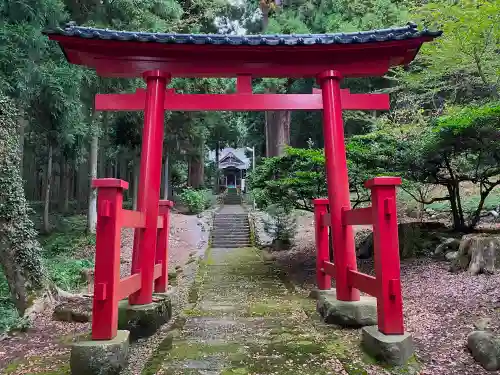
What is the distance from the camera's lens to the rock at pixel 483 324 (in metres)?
4.04

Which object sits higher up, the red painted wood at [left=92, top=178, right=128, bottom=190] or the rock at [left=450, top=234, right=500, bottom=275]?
the red painted wood at [left=92, top=178, right=128, bottom=190]

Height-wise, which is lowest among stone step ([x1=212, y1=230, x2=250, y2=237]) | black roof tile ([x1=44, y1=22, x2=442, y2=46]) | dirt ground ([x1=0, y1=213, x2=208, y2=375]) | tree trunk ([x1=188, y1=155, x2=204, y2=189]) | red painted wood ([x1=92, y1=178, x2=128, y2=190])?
dirt ground ([x1=0, y1=213, x2=208, y2=375])

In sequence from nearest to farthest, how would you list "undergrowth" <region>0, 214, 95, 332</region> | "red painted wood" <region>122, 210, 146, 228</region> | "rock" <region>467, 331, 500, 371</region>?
"rock" <region>467, 331, 500, 371</region> < "red painted wood" <region>122, 210, 146, 228</region> < "undergrowth" <region>0, 214, 95, 332</region>

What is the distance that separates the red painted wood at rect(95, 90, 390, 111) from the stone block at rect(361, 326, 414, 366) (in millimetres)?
3462

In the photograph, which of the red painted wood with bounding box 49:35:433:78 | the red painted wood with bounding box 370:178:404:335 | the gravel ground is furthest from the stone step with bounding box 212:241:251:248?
the red painted wood with bounding box 370:178:404:335

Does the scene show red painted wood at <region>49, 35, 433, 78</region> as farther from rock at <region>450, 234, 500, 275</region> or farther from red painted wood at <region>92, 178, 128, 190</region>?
rock at <region>450, 234, 500, 275</region>

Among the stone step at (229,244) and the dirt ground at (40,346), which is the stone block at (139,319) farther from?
the stone step at (229,244)

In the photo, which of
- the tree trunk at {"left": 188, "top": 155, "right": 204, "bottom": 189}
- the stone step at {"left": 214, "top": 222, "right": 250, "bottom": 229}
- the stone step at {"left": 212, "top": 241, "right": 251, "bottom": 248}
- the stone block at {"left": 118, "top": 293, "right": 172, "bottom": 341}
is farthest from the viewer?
the tree trunk at {"left": 188, "top": 155, "right": 204, "bottom": 189}

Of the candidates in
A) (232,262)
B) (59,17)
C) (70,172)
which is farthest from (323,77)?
(70,172)

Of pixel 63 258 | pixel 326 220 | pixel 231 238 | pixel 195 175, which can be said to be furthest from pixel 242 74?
pixel 195 175

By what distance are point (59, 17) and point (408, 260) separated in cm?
982

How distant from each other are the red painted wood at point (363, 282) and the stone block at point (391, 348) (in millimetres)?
451

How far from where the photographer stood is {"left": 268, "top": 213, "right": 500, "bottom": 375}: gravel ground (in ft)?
11.8

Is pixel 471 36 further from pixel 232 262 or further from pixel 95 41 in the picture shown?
pixel 232 262
